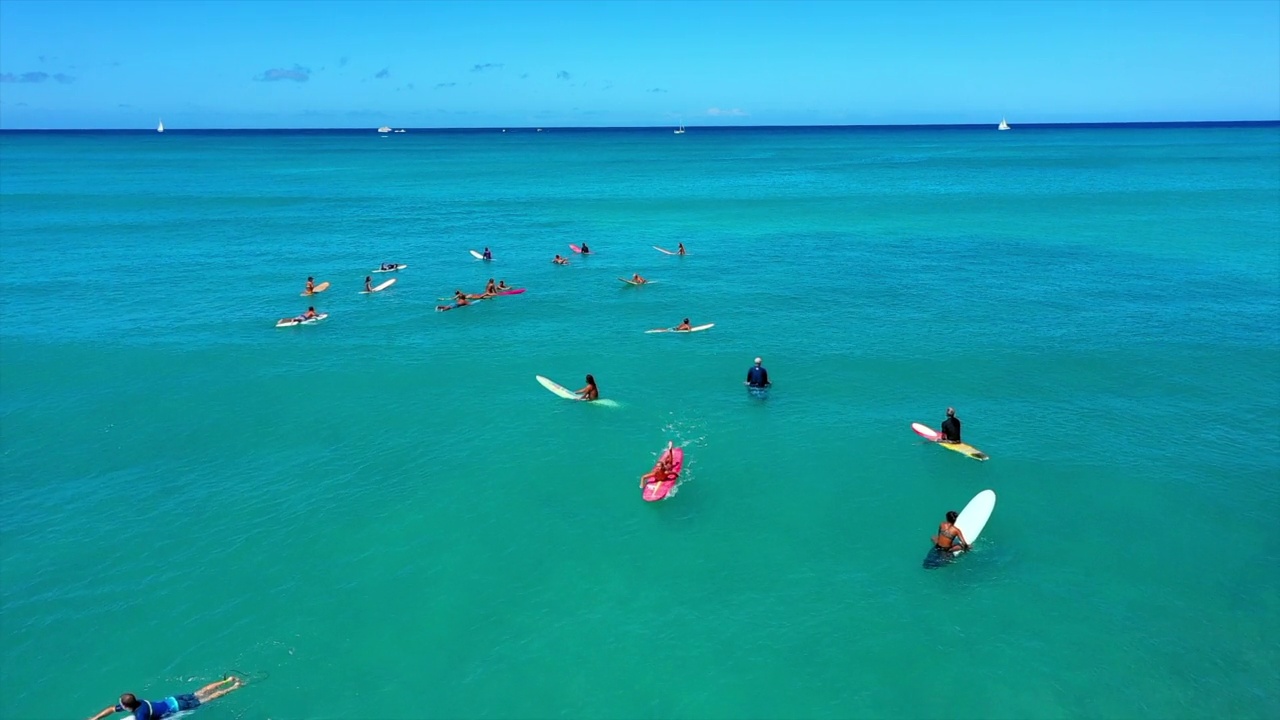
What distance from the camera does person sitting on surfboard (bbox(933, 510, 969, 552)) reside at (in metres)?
21.6

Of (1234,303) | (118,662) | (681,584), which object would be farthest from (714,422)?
(1234,303)

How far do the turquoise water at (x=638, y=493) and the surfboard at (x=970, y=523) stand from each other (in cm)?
61

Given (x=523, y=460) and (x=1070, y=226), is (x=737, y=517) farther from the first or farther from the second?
(x=1070, y=226)

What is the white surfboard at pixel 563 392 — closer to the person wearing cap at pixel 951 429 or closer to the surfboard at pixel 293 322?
the person wearing cap at pixel 951 429

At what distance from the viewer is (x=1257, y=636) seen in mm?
18656

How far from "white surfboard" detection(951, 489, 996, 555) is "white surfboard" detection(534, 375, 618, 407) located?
15.1 metres

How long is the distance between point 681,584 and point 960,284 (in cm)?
3990

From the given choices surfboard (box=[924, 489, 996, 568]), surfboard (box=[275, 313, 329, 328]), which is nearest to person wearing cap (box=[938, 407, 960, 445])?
surfboard (box=[924, 489, 996, 568])

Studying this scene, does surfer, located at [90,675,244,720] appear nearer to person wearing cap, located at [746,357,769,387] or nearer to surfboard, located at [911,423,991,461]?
person wearing cap, located at [746,357,769,387]

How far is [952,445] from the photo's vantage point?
27922mm

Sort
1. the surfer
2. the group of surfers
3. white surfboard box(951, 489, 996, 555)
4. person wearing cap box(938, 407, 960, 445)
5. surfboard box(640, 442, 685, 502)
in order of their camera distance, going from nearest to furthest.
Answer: the surfer, white surfboard box(951, 489, 996, 555), surfboard box(640, 442, 685, 502), person wearing cap box(938, 407, 960, 445), the group of surfers

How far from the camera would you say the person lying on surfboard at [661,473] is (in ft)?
83.6

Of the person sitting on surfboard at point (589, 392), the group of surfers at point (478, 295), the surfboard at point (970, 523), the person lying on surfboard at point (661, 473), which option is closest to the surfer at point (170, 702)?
the person lying on surfboard at point (661, 473)

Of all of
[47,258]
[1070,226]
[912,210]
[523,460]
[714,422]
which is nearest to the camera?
[523,460]
